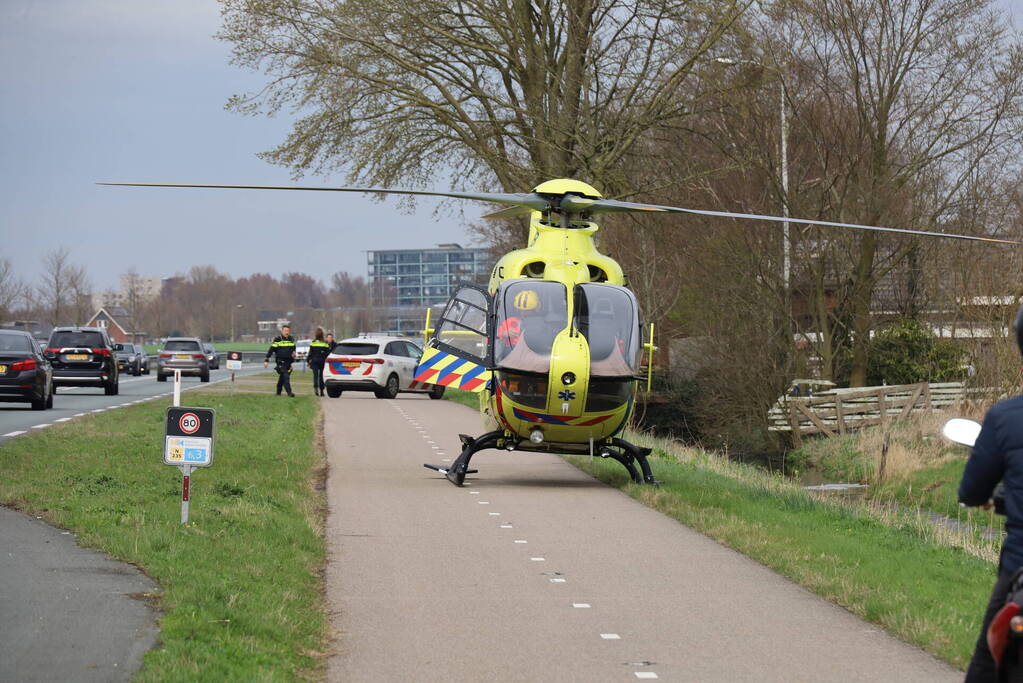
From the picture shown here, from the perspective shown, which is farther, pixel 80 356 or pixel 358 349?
pixel 358 349

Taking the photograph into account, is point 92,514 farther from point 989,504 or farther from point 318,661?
point 989,504

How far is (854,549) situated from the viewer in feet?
37.3

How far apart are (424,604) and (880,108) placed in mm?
24764

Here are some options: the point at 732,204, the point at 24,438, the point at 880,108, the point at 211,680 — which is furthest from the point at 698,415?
the point at 211,680

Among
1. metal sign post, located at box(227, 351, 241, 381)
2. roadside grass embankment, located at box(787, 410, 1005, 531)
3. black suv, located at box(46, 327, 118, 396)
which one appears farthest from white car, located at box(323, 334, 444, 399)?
roadside grass embankment, located at box(787, 410, 1005, 531)

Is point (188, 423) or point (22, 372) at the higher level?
point (188, 423)

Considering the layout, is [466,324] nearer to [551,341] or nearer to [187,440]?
[551,341]

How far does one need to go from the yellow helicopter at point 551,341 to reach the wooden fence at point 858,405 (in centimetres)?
1485

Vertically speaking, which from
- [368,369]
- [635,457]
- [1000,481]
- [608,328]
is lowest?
[635,457]

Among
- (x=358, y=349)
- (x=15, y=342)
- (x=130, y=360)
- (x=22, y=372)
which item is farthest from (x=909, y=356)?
(x=130, y=360)

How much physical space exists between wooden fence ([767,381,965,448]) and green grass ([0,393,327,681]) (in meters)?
13.3

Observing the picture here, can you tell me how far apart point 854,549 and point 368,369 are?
27594 mm

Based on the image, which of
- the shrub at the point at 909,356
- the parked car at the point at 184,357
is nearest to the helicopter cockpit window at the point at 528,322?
the shrub at the point at 909,356

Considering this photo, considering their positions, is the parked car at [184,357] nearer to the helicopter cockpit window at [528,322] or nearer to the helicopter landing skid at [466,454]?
the helicopter landing skid at [466,454]
